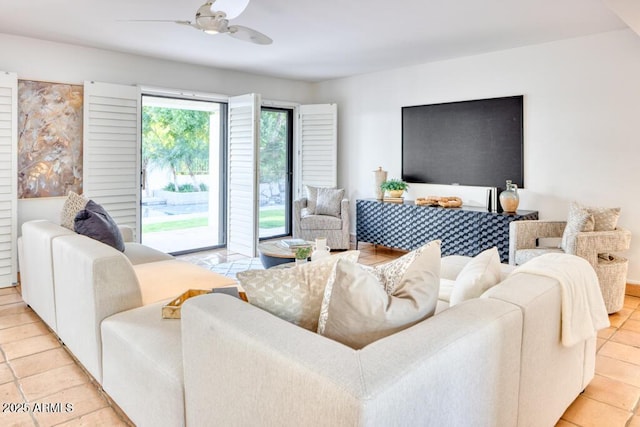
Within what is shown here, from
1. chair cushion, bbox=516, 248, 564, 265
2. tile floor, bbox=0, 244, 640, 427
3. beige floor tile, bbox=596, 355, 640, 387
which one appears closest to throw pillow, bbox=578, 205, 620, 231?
chair cushion, bbox=516, 248, 564, 265

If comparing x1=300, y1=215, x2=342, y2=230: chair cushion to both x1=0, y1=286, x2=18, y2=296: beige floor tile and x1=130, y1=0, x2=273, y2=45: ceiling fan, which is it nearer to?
x1=130, y1=0, x2=273, y2=45: ceiling fan

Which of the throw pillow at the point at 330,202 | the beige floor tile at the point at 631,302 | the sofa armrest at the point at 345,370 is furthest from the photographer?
the throw pillow at the point at 330,202

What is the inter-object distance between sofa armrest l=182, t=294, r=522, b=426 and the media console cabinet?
3.11 meters

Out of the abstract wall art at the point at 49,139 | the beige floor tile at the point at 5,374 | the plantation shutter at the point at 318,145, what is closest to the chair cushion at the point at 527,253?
the plantation shutter at the point at 318,145

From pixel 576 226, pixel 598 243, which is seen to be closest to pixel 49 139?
pixel 576 226

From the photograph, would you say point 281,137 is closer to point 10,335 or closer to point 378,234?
point 378,234

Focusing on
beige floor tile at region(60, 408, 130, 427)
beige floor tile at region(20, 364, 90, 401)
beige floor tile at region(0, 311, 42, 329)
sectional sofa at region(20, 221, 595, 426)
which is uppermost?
sectional sofa at region(20, 221, 595, 426)

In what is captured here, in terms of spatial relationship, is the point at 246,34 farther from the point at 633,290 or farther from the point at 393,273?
the point at 633,290

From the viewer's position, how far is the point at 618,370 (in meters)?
2.54

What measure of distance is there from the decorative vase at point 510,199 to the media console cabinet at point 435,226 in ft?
0.27

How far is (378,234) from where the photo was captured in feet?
18.2

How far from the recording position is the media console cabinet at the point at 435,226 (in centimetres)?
436

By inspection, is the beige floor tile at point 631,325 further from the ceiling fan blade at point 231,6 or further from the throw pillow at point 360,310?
the ceiling fan blade at point 231,6

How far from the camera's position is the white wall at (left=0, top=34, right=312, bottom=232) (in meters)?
4.25
